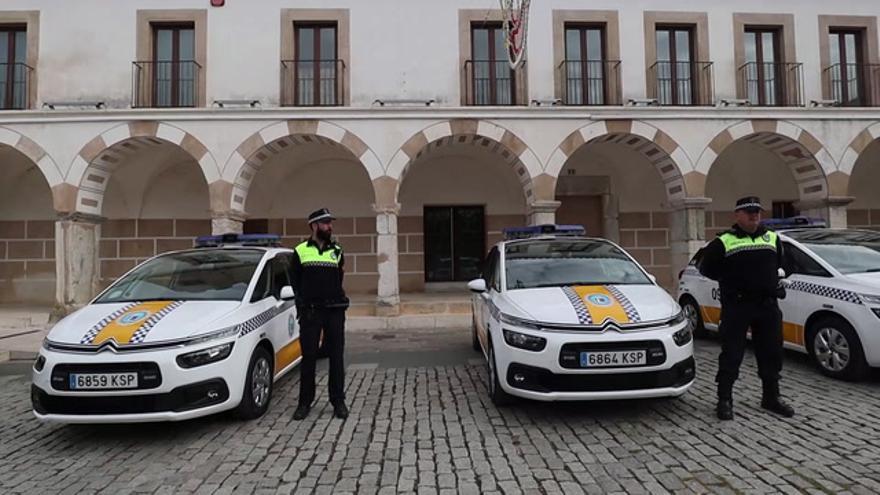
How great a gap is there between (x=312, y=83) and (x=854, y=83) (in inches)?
538

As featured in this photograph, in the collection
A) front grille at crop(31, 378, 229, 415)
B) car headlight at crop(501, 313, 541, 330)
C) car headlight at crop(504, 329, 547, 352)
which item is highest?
car headlight at crop(501, 313, 541, 330)

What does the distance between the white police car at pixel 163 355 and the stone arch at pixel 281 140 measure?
6.12 metres

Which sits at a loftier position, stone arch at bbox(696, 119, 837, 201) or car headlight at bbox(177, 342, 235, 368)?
stone arch at bbox(696, 119, 837, 201)

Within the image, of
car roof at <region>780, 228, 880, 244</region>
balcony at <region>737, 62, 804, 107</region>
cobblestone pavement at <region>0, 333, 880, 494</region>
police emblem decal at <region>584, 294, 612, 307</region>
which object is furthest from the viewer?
balcony at <region>737, 62, 804, 107</region>

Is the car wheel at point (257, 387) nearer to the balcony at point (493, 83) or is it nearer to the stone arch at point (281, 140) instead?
the stone arch at point (281, 140)

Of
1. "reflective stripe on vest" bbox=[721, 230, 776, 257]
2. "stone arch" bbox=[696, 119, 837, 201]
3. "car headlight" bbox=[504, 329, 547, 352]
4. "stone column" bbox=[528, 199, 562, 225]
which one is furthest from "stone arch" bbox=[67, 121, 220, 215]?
"stone arch" bbox=[696, 119, 837, 201]

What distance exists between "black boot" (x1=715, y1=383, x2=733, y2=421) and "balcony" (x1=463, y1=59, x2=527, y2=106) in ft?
28.4

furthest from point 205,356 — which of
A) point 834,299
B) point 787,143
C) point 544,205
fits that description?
point 787,143

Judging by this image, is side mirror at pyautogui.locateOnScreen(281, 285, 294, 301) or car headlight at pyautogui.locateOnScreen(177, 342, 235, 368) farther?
side mirror at pyautogui.locateOnScreen(281, 285, 294, 301)

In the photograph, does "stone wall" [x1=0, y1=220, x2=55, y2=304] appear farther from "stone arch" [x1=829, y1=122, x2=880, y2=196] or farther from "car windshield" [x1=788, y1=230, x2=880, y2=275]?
"stone arch" [x1=829, y1=122, x2=880, y2=196]

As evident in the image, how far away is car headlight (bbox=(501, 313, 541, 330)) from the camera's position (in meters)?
4.09

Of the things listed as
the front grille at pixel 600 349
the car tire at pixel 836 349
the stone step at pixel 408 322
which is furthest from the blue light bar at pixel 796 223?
the stone step at pixel 408 322

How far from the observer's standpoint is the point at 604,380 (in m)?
3.90

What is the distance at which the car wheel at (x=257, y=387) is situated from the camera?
4.29m
